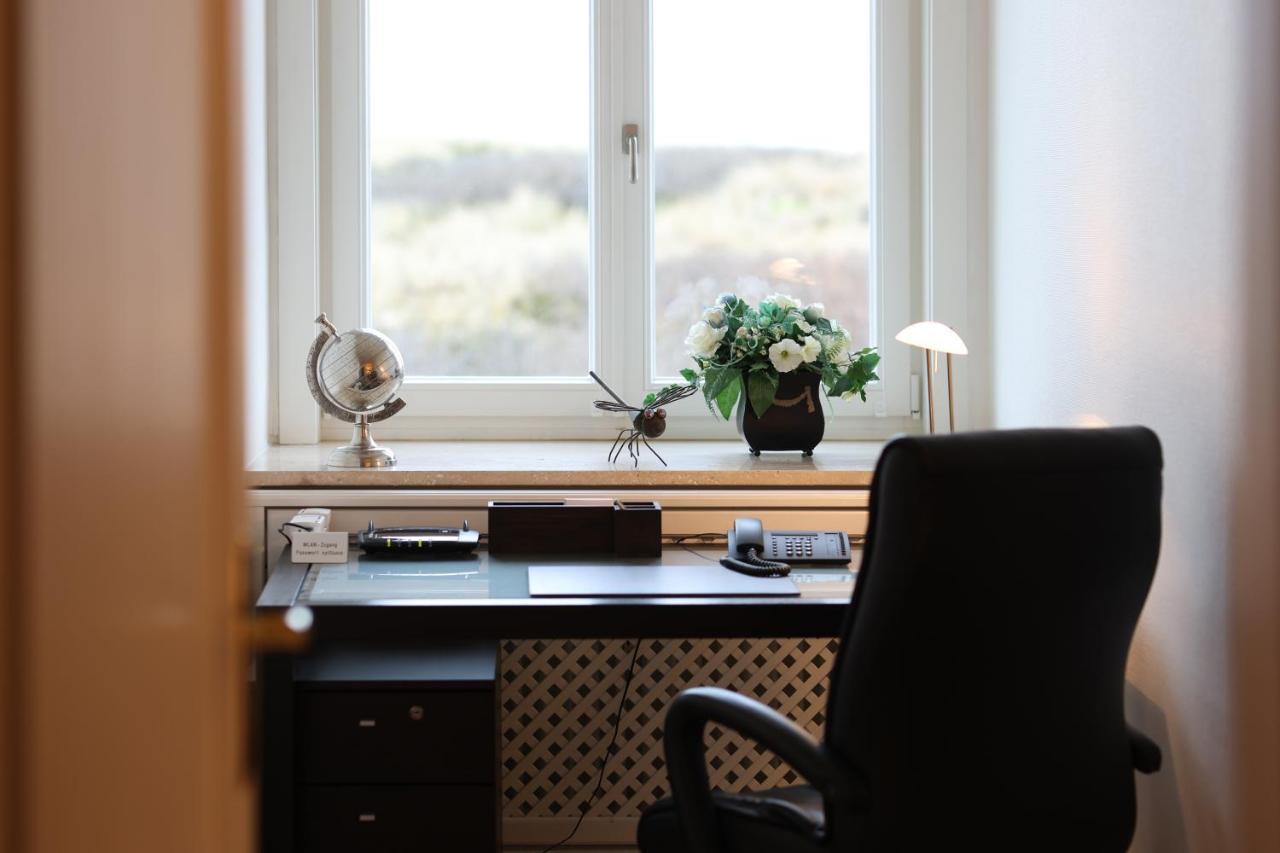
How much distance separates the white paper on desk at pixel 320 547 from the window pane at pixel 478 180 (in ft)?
2.43

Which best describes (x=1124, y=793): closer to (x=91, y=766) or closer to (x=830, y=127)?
(x=91, y=766)

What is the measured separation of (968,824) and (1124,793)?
0.24m

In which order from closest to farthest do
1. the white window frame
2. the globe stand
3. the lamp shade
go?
the lamp shade, the globe stand, the white window frame

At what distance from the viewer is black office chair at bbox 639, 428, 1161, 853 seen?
4.26 feet

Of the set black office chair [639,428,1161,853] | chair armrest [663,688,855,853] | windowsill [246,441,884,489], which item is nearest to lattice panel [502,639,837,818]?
windowsill [246,441,884,489]

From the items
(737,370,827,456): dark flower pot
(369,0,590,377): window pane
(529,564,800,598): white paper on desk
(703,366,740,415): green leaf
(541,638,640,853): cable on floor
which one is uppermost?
(369,0,590,377): window pane

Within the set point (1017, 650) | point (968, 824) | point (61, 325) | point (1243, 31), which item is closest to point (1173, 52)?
point (1243, 31)

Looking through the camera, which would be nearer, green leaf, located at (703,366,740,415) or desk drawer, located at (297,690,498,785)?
desk drawer, located at (297,690,498,785)

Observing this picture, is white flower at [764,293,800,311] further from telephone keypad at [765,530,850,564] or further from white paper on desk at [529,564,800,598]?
white paper on desk at [529,564,800,598]

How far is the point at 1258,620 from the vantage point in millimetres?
1501

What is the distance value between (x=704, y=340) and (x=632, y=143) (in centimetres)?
57

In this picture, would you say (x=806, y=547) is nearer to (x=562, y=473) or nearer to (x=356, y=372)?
(x=562, y=473)

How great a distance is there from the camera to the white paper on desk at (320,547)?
7.16 ft

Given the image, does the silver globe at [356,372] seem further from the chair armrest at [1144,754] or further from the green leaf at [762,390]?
the chair armrest at [1144,754]
